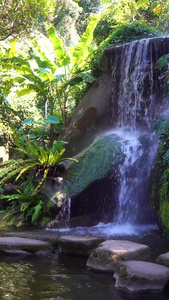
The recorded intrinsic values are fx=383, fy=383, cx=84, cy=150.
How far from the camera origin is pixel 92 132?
431 inches

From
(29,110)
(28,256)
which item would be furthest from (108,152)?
(29,110)

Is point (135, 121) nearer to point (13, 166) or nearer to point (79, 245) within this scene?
point (13, 166)

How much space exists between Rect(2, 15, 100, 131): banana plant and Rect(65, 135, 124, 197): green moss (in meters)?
3.28

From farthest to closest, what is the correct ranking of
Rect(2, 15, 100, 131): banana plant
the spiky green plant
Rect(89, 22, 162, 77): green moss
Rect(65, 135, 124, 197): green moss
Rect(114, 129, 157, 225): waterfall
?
Rect(89, 22, 162, 77): green moss < Rect(2, 15, 100, 131): banana plant < Rect(65, 135, 124, 197): green moss < Rect(114, 129, 157, 225): waterfall < the spiky green plant

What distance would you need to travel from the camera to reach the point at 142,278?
413 centimetres

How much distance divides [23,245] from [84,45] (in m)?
7.72

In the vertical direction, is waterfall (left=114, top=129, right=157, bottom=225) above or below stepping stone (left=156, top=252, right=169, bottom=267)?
above

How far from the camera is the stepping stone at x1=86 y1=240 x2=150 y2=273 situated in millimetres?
4836

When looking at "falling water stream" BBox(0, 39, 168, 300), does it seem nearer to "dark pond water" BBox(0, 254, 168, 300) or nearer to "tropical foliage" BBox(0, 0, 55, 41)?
"dark pond water" BBox(0, 254, 168, 300)

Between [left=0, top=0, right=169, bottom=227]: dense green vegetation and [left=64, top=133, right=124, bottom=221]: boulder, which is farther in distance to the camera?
[left=0, top=0, right=169, bottom=227]: dense green vegetation

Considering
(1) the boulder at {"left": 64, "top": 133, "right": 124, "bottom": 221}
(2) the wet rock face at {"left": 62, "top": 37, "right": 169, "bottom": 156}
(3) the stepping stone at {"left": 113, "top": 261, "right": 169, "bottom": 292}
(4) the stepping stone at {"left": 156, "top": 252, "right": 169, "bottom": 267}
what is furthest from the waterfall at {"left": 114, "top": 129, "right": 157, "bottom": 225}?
(3) the stepping stone at {"left": 113, "top": 261, "right": 169, "bottom": 292}

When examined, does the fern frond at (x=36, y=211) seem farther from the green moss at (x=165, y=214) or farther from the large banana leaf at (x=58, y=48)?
the large banana leaf at (x=58, y=48)

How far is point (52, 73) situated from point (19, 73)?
43.7 inches

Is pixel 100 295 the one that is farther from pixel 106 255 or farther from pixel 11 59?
pixel 11 59
